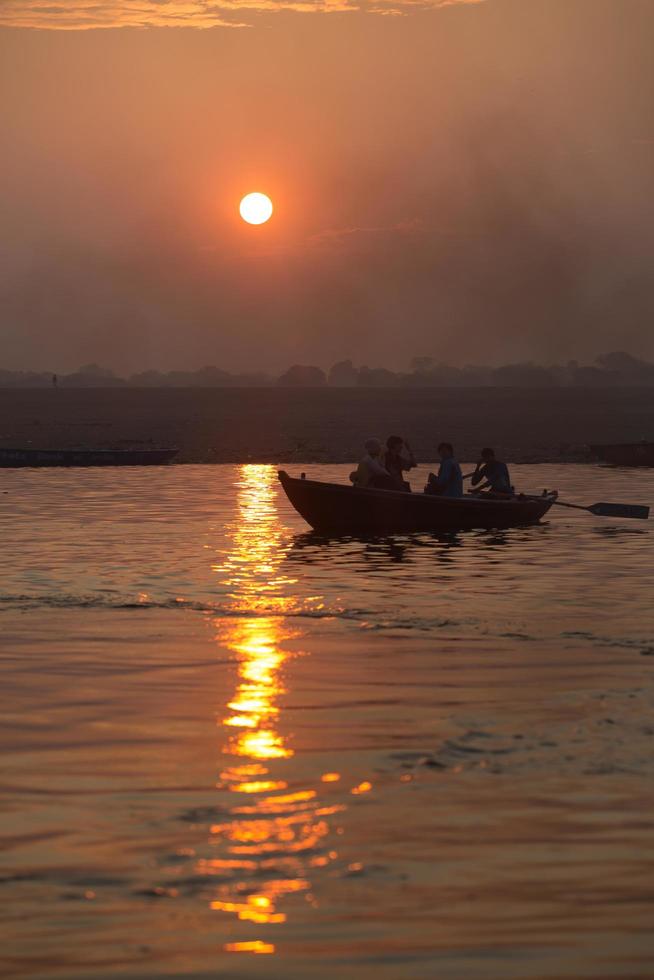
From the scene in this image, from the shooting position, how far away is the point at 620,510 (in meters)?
32.5

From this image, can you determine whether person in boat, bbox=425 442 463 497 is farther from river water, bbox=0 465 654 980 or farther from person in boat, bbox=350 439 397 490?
river water, bbox=0 465 654 980

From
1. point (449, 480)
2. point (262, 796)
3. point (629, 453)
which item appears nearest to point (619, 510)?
point (449, 480)

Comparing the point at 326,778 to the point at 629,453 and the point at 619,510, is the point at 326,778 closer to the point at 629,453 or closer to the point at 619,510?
the point at 619,510

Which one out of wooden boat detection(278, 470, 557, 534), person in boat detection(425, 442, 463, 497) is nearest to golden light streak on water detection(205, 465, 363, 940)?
wooden boat detection(278, 470, 557, 534)

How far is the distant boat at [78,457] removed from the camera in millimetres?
55938

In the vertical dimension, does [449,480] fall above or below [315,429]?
below

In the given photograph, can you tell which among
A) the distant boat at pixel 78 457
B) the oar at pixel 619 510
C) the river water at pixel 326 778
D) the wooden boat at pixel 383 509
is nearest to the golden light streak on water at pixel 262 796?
the river water at pixel 326 778

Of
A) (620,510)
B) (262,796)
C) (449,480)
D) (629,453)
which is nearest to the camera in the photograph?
(262,796)

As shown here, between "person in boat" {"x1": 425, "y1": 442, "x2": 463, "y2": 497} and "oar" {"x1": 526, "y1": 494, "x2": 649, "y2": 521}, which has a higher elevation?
"person in boat" {"x1": 425, "y1": 442, "x2": 463, "y2": 497}

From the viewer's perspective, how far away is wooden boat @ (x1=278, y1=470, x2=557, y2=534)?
2734cm

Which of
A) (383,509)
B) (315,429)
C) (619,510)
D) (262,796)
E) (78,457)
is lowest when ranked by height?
(262,796)

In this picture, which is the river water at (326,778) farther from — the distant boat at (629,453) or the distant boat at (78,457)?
the distant boat at (629,453)

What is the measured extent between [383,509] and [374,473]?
2.34ft

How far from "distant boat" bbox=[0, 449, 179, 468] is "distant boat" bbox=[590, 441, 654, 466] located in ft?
56.4
